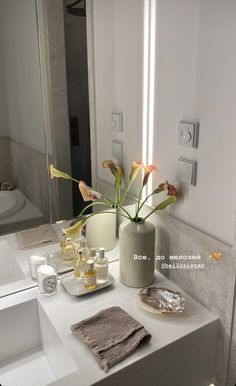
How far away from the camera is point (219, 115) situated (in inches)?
38.7

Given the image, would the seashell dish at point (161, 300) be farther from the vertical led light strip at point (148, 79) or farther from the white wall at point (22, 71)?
the white wall at point (22, 71)

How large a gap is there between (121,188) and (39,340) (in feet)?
2.18

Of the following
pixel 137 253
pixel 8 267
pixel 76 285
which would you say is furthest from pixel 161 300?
pixel 8 267

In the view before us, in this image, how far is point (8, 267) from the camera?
4.60 ft

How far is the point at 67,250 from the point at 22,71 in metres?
0.69

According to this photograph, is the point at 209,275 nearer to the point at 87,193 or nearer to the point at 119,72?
the point at 87,193

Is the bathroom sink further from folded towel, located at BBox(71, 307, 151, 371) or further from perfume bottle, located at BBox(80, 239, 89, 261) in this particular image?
folded towel, located at BBox(71, 307, 151, 371)

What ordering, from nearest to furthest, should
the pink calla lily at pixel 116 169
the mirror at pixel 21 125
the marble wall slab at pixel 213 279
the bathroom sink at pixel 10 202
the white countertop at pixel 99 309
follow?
the white countertop at pixel 99 309, the marble wall slab at pixel 213 279, the mirror at pixel 21 125, the bathroom sink at pixel 10 202, the pink calla lily at pixel 116 169

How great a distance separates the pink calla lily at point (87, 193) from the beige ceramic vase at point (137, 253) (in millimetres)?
163

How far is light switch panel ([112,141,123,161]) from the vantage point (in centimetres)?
144

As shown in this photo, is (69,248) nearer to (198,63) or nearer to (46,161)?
(46,161)

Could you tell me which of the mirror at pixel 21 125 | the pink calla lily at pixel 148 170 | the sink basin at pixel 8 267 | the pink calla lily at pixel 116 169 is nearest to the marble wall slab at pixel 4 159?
the mirror at pixel 21 125

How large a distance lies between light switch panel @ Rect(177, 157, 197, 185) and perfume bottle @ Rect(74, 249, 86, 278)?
47cm

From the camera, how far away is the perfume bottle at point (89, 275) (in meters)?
1.23
